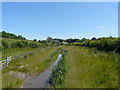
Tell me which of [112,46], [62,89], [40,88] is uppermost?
[112,46]

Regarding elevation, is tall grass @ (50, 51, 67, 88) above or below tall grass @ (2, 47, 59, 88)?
Result: above

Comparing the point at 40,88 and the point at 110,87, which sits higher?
the point at 110,87

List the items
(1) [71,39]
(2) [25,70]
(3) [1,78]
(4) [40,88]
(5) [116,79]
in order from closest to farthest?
(5) [116,79], (4) [40,88], (3) [1,78], (2) [25,70], (1) [71,39]

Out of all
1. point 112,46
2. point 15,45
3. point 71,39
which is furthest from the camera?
point 71,39

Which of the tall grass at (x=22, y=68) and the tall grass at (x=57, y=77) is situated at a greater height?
the tall grass at (x=57, y=77)

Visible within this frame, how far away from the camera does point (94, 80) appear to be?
28.7 feet

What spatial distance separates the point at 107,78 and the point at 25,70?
919 centimetres

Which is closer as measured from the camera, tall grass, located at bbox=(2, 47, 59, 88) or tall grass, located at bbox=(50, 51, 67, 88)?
tall grass, located at bbox=(50, 51, 67, 88)

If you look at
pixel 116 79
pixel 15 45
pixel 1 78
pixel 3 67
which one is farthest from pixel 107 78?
pixel 15 45

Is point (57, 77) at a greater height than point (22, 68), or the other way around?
point (57, 77)

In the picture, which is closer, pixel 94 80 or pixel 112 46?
pixel 94 80

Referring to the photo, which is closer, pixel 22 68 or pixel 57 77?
pixel 57 77

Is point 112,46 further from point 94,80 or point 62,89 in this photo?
point 62,89

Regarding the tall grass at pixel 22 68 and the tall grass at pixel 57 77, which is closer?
the tall grass at pixel 57 77
